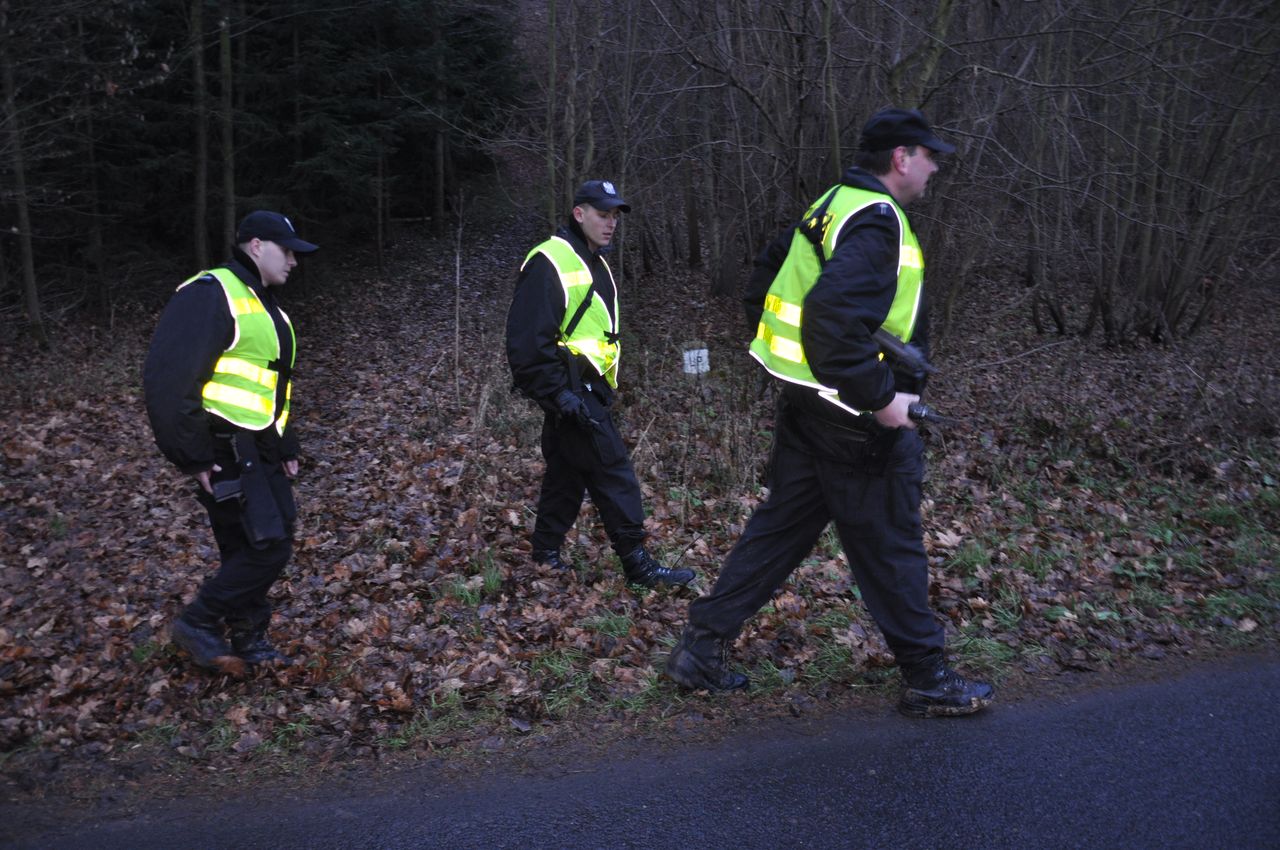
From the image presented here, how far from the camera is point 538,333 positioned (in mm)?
5477

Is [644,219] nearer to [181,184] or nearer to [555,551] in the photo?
[181,184]

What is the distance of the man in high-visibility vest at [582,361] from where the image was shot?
18.1 ft

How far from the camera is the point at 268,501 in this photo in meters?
4.61

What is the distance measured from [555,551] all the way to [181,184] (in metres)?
17.5

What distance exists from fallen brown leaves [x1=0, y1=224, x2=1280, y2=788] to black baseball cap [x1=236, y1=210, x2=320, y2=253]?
2085 mm

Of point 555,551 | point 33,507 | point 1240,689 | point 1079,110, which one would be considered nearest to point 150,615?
point 555,551

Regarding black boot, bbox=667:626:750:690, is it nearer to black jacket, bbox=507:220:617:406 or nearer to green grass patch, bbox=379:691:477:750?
green grass patch, bbox=379:691:477:750

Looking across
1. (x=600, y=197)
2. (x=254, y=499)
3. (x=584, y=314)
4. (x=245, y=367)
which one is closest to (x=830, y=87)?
(x=600, y=197)

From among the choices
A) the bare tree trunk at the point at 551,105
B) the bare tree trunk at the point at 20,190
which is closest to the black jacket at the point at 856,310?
the bare tree trunk at the point at 551,105

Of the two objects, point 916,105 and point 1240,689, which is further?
point 916,105

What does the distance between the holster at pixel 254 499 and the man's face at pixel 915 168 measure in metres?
3.09

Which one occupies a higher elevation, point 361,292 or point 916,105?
point 916,105

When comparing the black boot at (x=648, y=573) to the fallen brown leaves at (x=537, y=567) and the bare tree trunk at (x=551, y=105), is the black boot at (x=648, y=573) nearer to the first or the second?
the fallen brown leaves at (x=537, y=567)

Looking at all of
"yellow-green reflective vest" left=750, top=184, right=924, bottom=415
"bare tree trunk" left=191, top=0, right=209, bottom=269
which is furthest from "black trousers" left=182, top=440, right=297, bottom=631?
"bare tree trunk" left=191, top=0, right=209, bottom=269
